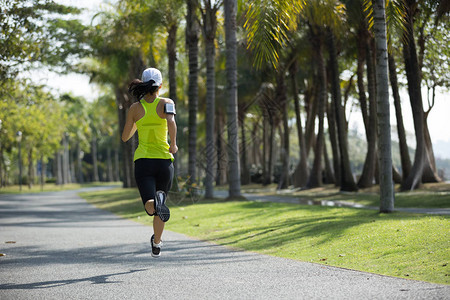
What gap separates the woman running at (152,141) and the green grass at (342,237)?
228 cm

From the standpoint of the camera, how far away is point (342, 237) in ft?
31.4

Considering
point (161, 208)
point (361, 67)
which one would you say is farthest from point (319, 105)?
point (161, 208)

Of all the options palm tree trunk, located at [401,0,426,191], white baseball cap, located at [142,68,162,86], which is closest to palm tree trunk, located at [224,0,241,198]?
palm tree trunk, located at [401,0,426,191]

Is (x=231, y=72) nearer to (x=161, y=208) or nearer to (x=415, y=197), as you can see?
(x=415, y=197)

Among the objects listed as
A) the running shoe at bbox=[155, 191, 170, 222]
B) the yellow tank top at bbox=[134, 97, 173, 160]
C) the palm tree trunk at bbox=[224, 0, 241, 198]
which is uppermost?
the palm tree trunk at bbox=[224, 0, 241, 198]

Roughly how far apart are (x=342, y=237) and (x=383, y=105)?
13.4 ft

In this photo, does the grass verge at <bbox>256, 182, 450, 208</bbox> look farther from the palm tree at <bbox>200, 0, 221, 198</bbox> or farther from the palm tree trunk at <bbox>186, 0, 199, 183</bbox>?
the palm tree trunk at <bbox>186, 0, 199, 183</bbox>

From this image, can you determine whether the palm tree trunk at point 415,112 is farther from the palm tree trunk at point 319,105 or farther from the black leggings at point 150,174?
the black leggings at point 150,174

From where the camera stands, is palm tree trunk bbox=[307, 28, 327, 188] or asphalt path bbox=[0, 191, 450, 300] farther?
palm tree trunk bbox=[307, 28, 327, 188]

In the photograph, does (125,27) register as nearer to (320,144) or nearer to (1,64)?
(1,64)

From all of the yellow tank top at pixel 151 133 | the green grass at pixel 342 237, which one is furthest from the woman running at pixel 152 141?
the green grass at pixel 342 237

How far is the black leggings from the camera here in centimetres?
684

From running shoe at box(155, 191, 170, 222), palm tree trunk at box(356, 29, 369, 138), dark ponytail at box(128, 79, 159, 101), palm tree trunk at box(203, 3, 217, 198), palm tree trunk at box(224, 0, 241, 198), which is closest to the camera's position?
running shoe at box(155, 191, 170, 222)

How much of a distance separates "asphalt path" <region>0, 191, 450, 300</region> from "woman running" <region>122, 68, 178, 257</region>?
848 mm
